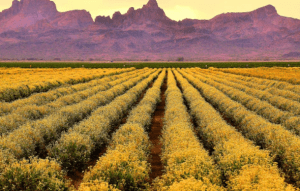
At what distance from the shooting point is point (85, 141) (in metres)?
7.88

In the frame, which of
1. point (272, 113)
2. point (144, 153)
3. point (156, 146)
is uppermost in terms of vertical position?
point (272, 113)

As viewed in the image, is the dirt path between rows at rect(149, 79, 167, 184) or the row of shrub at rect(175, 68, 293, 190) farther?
the dirt path between rows at rect(149, 79, 167, 184)

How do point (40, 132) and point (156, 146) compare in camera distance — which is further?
point (156, 146)

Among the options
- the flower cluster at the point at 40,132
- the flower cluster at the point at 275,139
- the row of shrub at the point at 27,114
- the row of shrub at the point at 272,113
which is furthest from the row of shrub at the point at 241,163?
the row of shrub at the point at 27,114

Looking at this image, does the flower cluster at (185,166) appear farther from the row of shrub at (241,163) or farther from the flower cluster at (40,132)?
the flower cluster at (40,132)

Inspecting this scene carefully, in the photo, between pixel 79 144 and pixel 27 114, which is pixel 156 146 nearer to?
pixel 79 144

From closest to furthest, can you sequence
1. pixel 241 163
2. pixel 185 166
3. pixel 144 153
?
pixel 185 166 < pixel 241 163 < pixel 144 153

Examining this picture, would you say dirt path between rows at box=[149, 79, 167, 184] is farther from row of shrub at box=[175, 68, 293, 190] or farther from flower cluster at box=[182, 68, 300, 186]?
flower cluster at box=[182, 68, 300, 186]

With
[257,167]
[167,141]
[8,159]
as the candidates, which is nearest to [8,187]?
[8,159]

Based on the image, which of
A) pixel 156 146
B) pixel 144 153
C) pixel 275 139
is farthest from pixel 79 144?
pixel 275 139

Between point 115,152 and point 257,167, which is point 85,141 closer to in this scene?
point 115,152

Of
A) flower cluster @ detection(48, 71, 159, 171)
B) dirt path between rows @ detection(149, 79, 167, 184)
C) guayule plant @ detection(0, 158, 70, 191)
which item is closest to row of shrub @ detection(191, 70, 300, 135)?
dirt path between rows @ detection(149, 79, 167, 184)

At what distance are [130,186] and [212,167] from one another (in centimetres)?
217

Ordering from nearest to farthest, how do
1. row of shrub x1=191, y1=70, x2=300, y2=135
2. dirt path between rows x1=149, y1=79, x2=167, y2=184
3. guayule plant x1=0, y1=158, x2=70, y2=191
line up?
guayule plant x1=0, y1=158, x2=70, y2=191
dirt path between rows x1=149, y1=79, x2=167, y2=184
row of shrub x1=191, y1=70, x2=300, y2=135
